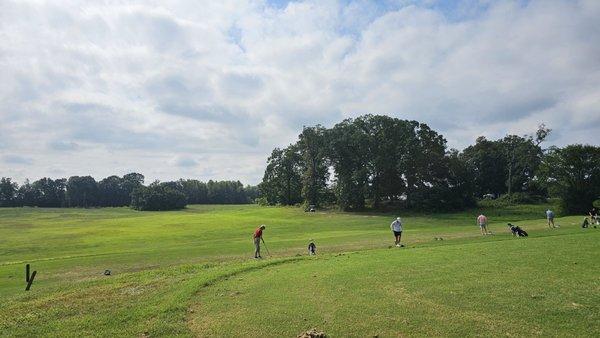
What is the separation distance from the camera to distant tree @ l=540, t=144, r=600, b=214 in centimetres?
6862

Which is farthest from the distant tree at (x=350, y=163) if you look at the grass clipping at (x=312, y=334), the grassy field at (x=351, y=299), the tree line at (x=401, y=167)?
the grass clipping at (x=312, y=334)

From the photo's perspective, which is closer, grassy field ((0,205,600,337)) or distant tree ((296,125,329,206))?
grassy field ((0,205,600,337))

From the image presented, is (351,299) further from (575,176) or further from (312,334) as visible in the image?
(575,176)

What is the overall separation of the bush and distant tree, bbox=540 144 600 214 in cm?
12811

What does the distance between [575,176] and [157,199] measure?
135 meters

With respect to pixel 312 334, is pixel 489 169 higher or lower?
higher

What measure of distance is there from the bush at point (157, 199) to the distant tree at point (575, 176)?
128114mm

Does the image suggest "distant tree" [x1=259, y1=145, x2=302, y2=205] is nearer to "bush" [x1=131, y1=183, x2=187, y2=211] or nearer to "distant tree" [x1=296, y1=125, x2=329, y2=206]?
"distant tree" [x1=296, y1=125, x2=329, y2=206]

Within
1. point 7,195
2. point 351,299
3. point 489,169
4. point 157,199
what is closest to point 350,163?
point 489,169

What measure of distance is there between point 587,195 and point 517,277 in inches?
2546

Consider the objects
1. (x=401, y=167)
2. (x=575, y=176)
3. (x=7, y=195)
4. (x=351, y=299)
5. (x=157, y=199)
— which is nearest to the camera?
(x=351, y=299)

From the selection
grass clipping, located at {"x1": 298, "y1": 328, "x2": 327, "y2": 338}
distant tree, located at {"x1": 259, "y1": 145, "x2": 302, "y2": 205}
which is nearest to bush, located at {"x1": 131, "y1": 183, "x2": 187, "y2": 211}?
distant tree, located at {"x1": 259, "y1": 145, "x2": 302, "y2": 205}

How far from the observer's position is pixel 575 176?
70438 millimetres

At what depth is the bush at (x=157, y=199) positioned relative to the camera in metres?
164
